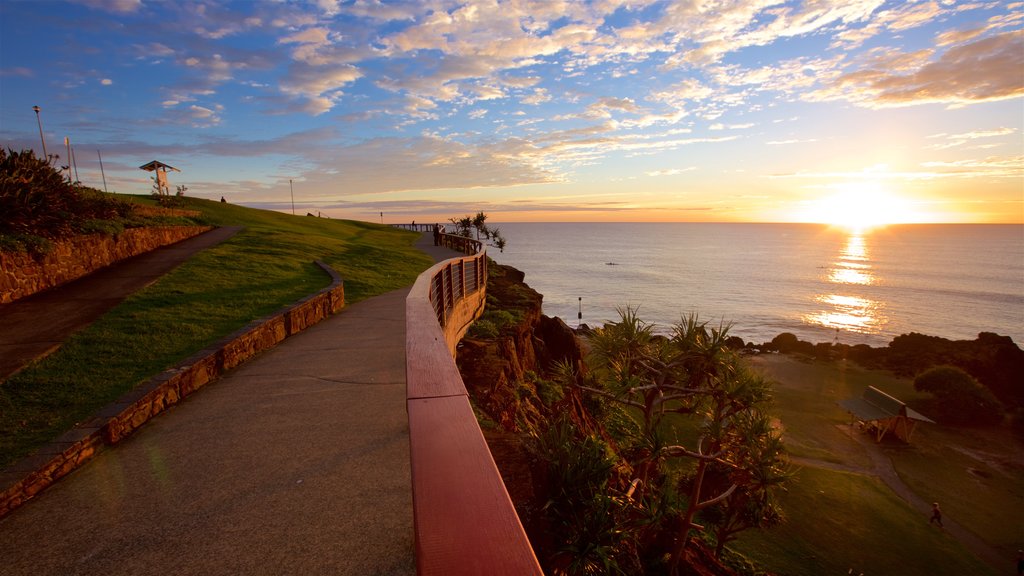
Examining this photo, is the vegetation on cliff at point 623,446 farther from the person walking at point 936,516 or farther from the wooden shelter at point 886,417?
the wooden shelter at point 886,417

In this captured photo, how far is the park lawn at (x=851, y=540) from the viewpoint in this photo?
14.9m

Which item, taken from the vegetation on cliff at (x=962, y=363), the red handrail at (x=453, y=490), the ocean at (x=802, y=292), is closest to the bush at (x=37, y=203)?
the red handrail at (x=453, y=490)

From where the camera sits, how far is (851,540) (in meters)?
16.4

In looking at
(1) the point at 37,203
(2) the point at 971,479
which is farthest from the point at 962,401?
(1) the point at 37,203

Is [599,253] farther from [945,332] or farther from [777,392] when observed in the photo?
[777,392]

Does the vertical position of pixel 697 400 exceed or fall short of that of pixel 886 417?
it exceeds it

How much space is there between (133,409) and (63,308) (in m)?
6.97

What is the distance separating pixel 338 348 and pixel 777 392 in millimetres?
35782

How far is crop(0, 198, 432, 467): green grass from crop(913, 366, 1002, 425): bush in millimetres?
34839

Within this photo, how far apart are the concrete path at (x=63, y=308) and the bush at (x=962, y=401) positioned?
139ft

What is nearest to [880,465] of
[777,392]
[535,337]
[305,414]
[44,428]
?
[777,392]

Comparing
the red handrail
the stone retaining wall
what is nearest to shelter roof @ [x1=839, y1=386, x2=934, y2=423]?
the red handrail

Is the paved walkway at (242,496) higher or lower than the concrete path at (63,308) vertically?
lower

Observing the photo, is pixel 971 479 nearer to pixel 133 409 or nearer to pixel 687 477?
pixel 687 477
